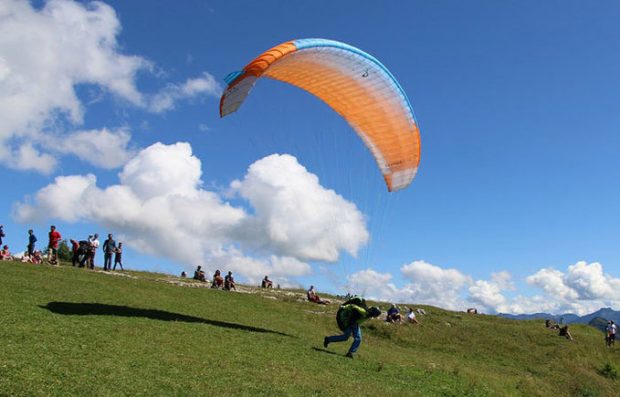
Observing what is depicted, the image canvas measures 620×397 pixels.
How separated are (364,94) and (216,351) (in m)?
12.1

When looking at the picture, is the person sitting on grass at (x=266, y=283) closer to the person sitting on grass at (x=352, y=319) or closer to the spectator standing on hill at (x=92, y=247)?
the spectator standing on hill at (x=92, y=247)

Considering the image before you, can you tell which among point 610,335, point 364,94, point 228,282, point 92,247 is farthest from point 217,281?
point 610,335

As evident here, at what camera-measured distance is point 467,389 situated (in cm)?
1600

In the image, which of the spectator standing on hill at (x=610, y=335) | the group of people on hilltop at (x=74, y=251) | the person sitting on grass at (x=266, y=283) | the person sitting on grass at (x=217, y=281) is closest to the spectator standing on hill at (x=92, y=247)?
the group of people on hilltop at (x=74, y=251)

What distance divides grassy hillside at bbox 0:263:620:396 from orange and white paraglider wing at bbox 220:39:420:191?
24.8ft

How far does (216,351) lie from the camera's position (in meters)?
13.8

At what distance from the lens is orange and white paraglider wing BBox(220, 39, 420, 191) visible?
18.7 meters

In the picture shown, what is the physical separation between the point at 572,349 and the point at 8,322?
3067cm

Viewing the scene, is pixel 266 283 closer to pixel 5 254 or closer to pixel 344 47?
pixel 5 254

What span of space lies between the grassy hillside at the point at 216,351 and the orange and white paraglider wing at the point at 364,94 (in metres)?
Answer: 7.55

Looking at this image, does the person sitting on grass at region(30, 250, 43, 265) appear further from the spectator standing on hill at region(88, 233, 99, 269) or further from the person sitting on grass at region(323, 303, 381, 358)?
the person sitting on grass at region(323, 303, 381, 358)

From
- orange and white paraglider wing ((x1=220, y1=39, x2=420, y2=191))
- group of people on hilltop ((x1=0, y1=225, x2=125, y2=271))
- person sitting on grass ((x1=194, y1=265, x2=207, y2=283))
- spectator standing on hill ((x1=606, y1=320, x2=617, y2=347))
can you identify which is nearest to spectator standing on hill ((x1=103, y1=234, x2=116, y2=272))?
group of people on hilltop ((x1=0, y1=225, x2=125, y2=271))

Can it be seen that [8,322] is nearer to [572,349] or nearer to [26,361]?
[26,361]

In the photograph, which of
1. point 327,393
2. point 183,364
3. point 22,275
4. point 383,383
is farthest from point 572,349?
point 22,275
